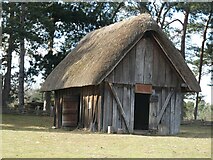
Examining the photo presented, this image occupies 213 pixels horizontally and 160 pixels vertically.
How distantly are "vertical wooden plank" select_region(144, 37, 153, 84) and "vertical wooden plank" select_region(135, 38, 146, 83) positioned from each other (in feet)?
0.46

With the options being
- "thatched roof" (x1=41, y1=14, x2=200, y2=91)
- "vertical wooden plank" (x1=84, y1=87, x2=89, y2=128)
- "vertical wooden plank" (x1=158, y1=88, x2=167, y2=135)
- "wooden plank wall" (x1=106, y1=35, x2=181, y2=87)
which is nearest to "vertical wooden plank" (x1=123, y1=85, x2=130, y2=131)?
"wooden plank wall" (x1=106, y1=35, x2=181, y2=87)

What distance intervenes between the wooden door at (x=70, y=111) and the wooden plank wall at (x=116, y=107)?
365 centimetres

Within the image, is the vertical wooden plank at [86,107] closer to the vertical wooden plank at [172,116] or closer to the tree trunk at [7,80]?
the vertical wooden plank at [172,116]

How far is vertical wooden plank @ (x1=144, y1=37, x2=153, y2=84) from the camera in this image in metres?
19.9

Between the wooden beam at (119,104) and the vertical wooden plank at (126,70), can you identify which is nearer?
the wooden beam at (119,104)

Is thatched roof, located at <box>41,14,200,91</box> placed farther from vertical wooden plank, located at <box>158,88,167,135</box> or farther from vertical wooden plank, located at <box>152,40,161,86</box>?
vertical wooden plank, located at <box>158,88,167,135</box>

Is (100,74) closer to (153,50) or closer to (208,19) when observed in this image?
(153,50)

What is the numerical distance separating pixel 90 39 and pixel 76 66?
3502mm

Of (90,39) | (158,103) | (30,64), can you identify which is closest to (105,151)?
(158,103)

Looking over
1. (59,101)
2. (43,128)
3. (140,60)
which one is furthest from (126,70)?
(59,101)

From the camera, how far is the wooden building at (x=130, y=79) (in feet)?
62.7

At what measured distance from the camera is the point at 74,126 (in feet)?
74.4

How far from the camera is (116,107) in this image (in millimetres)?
19297

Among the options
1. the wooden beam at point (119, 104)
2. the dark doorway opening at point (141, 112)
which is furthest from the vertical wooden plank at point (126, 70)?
the dark doorway opening at point (141, 112)
